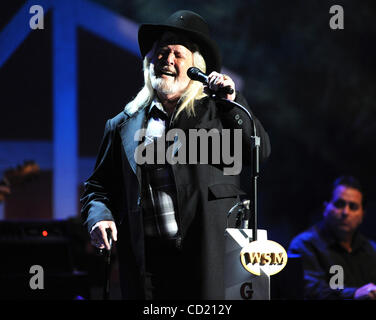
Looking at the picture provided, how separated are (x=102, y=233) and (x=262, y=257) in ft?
2.16

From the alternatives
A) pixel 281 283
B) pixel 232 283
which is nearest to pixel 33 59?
pixel 281 283

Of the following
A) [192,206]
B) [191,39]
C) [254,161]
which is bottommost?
[192,206]

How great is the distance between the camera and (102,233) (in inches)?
86.5

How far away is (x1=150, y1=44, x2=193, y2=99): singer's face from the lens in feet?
8.00

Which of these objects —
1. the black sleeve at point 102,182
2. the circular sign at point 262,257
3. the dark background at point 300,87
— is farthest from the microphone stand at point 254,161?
the dark background at point 300,87

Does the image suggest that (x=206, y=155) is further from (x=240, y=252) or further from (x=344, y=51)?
(x=344, y=51)

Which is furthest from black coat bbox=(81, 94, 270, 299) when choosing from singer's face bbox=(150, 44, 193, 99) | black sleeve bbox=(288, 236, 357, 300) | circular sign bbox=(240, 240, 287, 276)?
black sleeve bbox=(288, 236, 357, 300)

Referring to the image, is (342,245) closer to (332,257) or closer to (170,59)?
(332,257)

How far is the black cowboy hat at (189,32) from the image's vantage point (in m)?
2.48

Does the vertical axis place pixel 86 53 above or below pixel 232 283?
above

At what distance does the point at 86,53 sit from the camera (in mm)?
8055

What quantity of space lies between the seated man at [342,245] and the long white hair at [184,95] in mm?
2145

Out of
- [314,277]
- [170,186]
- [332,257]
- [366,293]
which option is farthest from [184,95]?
[332,257]

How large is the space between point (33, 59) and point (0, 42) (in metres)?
0.48
